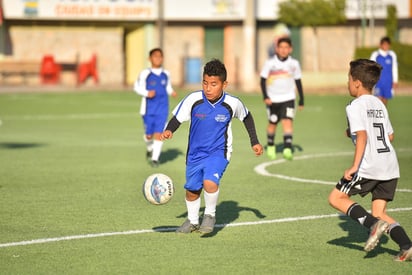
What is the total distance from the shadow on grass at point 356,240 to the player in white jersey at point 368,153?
371mm

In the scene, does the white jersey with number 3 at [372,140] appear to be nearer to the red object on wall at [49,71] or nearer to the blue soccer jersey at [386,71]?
the blue soccer jersey at [386,71]

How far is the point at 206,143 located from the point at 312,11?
1642 inches

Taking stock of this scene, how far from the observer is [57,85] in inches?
1993

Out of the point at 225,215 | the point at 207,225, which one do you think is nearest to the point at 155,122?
the point at 225,215

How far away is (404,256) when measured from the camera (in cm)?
838

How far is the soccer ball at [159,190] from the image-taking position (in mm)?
10016

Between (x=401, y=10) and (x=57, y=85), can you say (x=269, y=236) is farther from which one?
(x=401, y=10)

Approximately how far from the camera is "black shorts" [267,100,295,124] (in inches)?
688

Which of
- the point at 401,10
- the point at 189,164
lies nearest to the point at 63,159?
the point at 189,164

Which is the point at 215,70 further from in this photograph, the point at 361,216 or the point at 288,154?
the point at 288,154

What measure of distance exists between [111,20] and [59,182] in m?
39.5

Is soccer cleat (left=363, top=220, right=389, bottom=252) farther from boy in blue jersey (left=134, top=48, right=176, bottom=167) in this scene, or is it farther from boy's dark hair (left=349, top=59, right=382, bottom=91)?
boy in blue jersey (left=134, top=48, right=176, bottom=167)

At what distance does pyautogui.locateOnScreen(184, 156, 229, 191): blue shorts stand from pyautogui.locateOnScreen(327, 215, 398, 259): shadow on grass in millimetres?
1274

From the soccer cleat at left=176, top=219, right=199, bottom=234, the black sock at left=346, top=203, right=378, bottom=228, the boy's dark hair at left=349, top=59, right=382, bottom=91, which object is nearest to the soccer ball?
the soccer cleat at left=176, top=219, right=199, bottom=234
